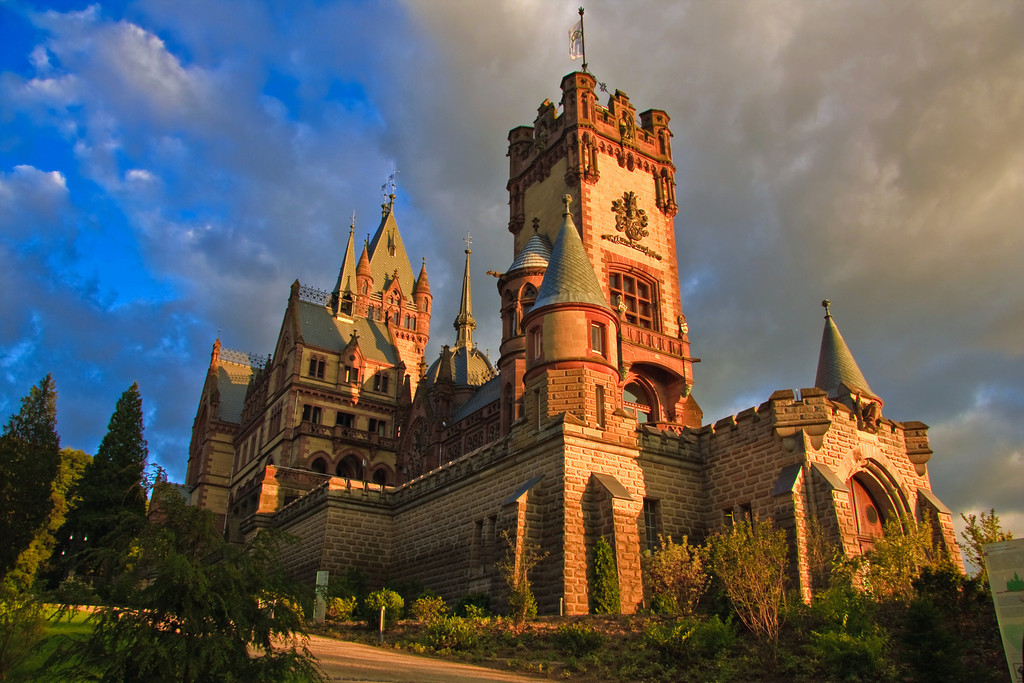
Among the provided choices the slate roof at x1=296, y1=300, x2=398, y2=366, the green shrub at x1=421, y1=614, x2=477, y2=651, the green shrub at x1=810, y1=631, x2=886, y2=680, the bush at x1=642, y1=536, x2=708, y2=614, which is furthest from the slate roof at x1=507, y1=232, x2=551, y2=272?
the green shrub at x1=810, y1=631, x2=886, y2=680

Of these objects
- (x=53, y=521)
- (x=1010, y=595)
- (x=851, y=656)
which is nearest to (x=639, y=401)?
(x=851, y=656)

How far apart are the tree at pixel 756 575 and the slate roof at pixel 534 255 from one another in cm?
2116

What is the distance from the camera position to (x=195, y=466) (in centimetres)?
7012

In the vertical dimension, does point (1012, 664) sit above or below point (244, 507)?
below

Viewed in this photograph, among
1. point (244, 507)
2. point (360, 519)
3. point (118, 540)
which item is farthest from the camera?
point (244, 507)

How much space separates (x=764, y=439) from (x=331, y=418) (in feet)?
120

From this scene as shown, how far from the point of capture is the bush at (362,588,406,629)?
2388 cm

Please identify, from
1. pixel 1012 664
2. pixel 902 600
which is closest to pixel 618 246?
pixel 902 600

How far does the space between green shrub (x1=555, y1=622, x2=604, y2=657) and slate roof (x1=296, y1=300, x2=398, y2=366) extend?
43.3 m

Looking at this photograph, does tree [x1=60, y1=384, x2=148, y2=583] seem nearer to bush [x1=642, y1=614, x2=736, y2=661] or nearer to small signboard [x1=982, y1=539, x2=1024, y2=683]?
bush [x1=642, y1=614, x2=736, y2=661]

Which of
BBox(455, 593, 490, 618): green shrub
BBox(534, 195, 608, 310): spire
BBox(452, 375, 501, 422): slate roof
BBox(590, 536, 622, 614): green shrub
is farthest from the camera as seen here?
BBox(452, 375, 501, 422): slate roof

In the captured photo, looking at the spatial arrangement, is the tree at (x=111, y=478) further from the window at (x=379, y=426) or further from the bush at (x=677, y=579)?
the bush at (x=677, y=579)

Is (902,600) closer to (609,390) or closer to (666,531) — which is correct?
(666,531)

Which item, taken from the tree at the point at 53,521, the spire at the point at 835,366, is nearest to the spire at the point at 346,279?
the tree at the point at 53,521
